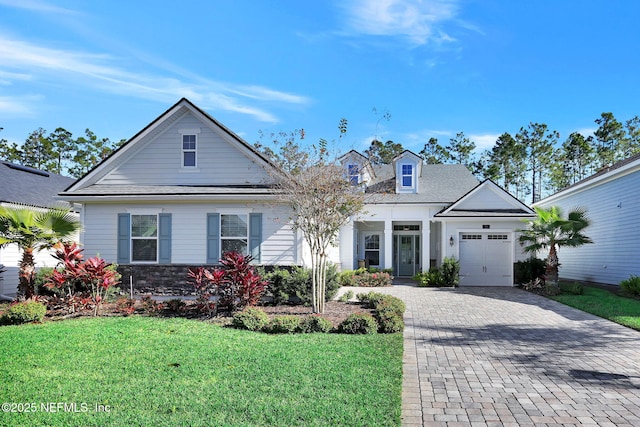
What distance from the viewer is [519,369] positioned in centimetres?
675

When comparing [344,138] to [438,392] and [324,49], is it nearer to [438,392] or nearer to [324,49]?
[324,49]

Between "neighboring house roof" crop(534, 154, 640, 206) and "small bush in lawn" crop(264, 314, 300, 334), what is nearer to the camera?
"small bush in lawn" crop(264, 314, 300, 334)

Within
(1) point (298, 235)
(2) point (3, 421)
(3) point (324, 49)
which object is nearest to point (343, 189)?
(1) point (298, 235)

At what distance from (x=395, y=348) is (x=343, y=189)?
180 inches

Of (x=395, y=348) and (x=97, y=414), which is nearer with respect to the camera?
(x=97, y=414)

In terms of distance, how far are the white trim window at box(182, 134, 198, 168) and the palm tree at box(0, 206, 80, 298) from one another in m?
4.45

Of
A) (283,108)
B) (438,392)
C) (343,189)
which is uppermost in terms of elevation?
(283,108)

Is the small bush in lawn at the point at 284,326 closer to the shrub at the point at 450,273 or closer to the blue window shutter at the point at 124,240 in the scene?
the blue window shutter at the point at 124,240

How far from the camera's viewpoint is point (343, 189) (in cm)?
1121

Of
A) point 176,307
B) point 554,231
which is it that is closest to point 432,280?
point 554,231

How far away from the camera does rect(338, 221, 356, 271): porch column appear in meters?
22.3

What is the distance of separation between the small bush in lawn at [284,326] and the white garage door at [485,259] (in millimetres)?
13010

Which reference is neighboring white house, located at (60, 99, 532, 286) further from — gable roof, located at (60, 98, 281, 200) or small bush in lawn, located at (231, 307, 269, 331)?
small bush in lawn, located at (231, 307, 269, 331)

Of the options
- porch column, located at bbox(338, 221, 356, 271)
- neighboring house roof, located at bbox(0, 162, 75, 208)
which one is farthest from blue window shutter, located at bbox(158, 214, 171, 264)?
porch column, located at bbox(338, 221, 356, 271)
